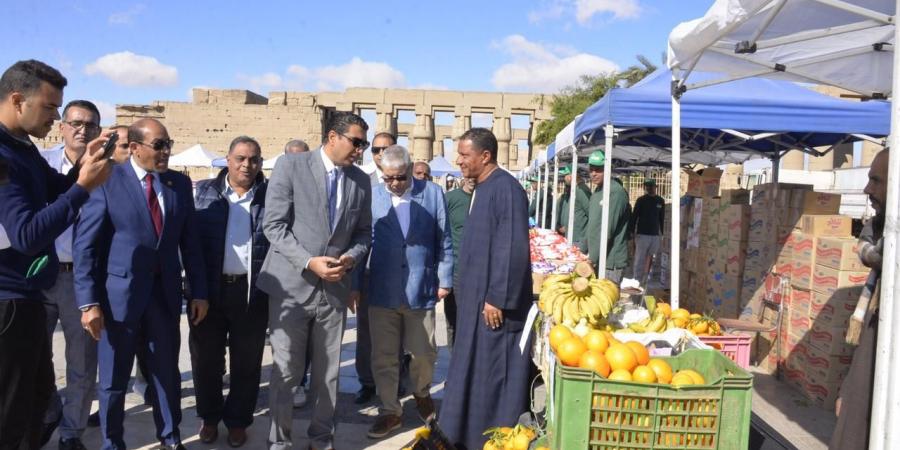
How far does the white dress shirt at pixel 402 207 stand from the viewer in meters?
4.41

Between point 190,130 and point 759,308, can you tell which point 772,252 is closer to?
point 759,308

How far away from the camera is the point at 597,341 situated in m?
2.71

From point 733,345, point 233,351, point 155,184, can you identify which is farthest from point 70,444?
point 733,345

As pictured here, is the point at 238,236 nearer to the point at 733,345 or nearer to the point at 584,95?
the point at 733,345

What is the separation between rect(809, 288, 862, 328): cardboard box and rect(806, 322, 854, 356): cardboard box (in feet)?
0.13

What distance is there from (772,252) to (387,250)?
4.00 m

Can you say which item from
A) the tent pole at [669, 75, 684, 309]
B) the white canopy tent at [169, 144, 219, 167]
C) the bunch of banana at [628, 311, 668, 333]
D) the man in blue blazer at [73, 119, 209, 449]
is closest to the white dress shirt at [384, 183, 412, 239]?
the man in blue blazer at [73, 119, 209, 449]

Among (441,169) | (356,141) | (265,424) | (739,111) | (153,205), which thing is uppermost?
(441,169)

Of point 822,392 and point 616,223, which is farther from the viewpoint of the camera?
point 616,223

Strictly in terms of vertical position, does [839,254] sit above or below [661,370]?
above

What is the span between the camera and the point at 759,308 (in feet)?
21.3

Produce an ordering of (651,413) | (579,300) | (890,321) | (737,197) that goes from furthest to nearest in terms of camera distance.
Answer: (737,197), (579,300), (651,413), (890,321)

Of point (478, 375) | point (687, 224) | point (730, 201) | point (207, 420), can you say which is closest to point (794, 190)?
point (730, 201)

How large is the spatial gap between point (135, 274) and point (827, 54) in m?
4.52
